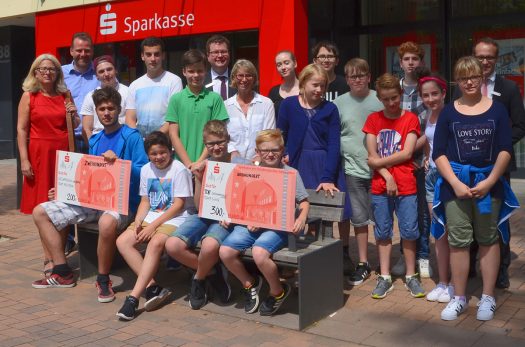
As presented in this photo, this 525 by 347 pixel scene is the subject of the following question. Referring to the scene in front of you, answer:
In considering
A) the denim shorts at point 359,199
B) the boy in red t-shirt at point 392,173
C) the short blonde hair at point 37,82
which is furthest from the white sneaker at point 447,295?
the short blonde hair at point 37,82

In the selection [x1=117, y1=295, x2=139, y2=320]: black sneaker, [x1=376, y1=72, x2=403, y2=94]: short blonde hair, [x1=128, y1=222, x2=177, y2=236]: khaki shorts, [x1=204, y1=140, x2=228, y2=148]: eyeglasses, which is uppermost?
[x1=376, y1=72, x2=403, y2=94]: short blonde hair

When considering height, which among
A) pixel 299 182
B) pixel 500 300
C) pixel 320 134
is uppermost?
pixel 320 134

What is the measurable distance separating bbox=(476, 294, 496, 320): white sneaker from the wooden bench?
1.00 metres

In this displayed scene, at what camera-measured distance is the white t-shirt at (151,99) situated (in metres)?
6.22

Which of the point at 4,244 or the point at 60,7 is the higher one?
the point at 60,7

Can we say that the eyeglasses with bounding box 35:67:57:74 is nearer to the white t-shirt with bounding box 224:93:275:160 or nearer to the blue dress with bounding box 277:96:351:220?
the white t-shirt with bounding box 224:93:275:160

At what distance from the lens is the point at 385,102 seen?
212 inches

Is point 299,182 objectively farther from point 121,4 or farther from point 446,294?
point 121,4

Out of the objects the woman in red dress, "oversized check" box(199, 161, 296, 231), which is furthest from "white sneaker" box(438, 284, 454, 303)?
the woman in red dress

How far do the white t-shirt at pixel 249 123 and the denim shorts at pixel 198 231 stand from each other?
66 centimetres

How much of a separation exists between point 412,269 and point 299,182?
4.01 ft

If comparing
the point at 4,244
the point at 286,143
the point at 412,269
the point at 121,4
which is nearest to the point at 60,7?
the point at 121,4

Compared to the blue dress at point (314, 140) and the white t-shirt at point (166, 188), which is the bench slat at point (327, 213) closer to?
the blue dress at point (314, 140)

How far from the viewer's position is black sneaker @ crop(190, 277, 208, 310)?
211 inches
